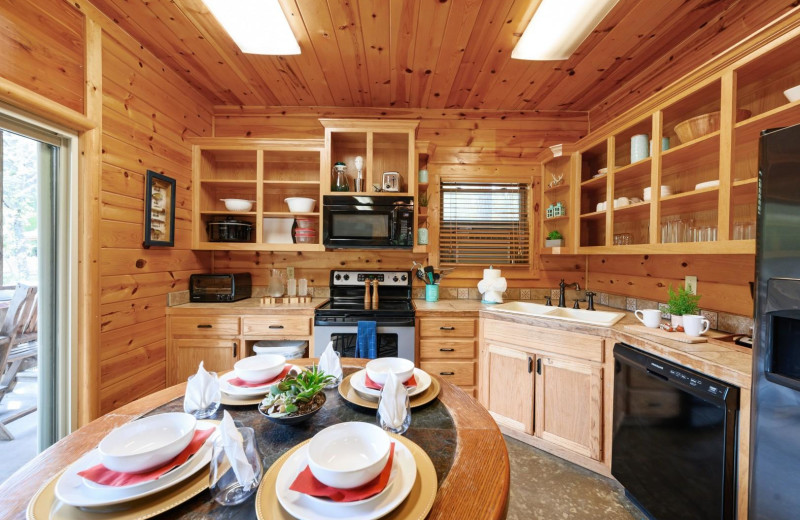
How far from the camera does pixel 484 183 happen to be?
2941mm

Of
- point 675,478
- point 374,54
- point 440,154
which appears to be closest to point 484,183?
point 440,154

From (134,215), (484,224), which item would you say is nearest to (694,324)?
(484,224)

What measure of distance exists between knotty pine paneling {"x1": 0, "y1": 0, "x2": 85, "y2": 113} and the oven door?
77.2 inches

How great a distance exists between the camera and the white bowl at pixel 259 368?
1.06 metres

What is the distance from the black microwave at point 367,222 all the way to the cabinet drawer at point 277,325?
66cm

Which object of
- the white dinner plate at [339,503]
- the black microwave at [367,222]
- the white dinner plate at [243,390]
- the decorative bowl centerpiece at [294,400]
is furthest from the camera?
the black microwave at [367,222]

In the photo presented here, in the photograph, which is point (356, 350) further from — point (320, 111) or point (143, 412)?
point (320, 111)

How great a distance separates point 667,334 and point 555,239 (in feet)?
4.02

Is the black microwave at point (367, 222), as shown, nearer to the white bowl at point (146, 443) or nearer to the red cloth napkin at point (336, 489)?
the white bowl at point (146, 443)

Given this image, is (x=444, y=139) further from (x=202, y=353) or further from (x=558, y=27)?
(x=202, y=353)

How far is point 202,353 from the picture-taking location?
2371 millimetres

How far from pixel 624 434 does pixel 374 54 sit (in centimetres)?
283

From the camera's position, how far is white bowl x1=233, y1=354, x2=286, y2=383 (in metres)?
1.06

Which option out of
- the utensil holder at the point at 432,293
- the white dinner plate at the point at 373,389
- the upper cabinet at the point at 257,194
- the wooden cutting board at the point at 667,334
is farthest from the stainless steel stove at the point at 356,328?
the wooden cutting board at the point at 667,334
